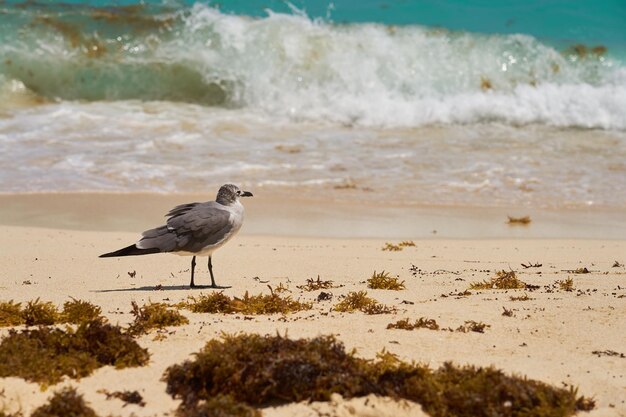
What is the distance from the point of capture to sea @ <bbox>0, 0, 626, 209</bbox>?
12547 millimetres

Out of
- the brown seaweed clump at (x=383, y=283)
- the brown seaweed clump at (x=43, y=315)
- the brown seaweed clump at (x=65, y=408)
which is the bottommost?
the brown seaweed clump at (x=65, y=408)

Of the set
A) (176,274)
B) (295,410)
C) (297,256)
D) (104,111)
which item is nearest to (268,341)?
(295,410)

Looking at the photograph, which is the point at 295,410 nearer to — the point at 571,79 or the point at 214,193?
the point at 214,193

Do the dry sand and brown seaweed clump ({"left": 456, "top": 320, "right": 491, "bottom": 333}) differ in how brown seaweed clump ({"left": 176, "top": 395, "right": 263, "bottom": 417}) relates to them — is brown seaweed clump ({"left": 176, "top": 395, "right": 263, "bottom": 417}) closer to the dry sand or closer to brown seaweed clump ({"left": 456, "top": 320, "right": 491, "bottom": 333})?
the dry sand

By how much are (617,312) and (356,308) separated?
1599 mm

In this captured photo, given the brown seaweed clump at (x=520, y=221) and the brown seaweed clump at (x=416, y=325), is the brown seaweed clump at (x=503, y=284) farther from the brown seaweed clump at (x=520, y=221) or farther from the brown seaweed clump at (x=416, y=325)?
the brown seaweed clump at (x=520, y=221)

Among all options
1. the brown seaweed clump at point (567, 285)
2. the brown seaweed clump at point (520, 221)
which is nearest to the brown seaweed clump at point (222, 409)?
the brown seaweed clump at point (567, 285)

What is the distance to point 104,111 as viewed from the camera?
56.8 ft

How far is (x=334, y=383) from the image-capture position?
12.5 ft

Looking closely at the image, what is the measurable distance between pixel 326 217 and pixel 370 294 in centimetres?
426

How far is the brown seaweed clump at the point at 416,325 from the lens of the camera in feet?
16.0

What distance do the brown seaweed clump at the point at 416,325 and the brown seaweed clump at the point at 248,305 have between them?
0.70m

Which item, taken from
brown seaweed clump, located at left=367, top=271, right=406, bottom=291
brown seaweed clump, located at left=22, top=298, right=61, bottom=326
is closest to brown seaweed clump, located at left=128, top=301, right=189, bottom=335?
brown seaweed clump, located at left=22, top=298, right=61, bottom=326

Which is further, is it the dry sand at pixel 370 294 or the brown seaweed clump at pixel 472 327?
the brown seaweed clump at pixel 472 327
